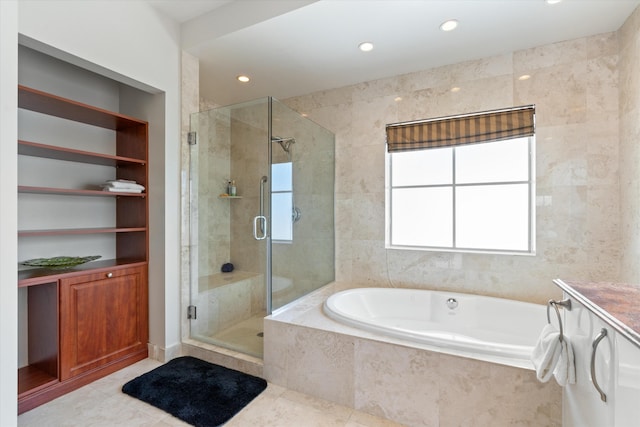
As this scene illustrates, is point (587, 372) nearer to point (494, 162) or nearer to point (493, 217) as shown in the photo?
point (493, 217)

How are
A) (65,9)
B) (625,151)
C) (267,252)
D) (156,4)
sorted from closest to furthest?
(65,9) < (625,151) < (156,4) < (267,252)

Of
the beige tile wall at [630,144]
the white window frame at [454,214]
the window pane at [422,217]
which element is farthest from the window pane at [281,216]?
the beige tile wall at [630,144]

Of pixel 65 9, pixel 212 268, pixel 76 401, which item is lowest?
pixel 76 401

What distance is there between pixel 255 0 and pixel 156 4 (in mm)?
795

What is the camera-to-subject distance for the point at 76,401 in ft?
6.01

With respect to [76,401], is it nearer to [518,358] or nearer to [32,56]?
[32,56]

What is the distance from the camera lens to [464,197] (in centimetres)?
278

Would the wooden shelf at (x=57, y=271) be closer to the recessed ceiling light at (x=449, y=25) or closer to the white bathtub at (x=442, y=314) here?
the white bathtub at (x=442, y=314)

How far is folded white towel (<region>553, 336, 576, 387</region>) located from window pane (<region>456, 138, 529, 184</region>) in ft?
5.87

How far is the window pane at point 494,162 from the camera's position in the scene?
8.32 ft

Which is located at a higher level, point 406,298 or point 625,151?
point 625,151

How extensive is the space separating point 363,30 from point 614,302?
214cm

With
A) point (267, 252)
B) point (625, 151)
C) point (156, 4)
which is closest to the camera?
point (625, 151)

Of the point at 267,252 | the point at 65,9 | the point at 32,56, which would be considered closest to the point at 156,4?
the point at 65,9
